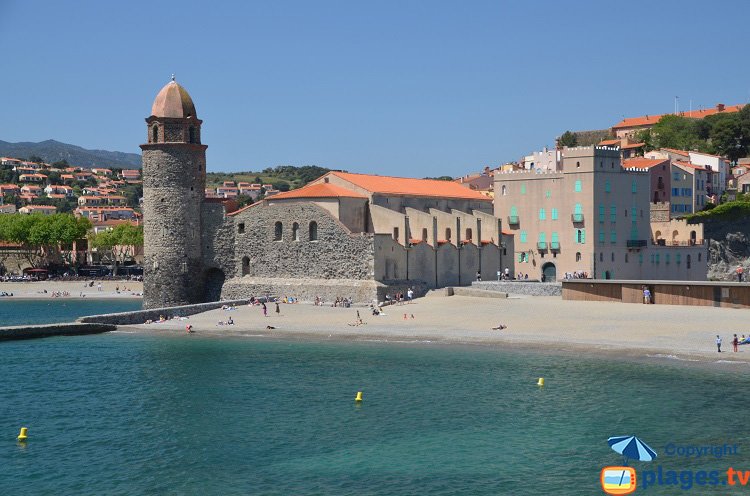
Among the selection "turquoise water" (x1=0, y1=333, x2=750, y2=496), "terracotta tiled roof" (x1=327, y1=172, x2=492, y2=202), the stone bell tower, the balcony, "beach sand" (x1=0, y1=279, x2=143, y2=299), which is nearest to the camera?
"turquoise water" (x1=0, y1=333, x2=750, y2=496)

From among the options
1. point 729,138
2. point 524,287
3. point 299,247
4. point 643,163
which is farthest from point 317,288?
point 729,138

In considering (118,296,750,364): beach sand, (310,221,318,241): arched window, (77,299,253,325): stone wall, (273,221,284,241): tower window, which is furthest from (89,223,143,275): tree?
(118,296,750,364): beach sand

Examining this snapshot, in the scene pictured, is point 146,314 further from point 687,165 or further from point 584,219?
point 687,165

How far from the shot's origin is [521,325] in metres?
42.0

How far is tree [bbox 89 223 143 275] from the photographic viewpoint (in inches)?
3716

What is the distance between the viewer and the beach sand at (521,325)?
36875mm

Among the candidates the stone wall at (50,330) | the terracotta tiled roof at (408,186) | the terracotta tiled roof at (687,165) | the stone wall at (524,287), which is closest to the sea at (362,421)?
the stone wall at (50,330)

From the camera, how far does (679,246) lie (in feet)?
197

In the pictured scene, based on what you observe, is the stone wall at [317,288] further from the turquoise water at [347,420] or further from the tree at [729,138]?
the tree at [729,138]

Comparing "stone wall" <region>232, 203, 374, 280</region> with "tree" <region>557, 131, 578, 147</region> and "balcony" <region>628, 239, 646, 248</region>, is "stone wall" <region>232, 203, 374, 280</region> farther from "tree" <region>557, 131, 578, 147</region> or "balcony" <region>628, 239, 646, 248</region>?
"tree" <region>557, 131, 578, 147</region>

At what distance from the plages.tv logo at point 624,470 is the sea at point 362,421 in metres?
0.31

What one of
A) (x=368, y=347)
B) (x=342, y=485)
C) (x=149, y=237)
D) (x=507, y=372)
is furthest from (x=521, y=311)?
(x=342, y=485)

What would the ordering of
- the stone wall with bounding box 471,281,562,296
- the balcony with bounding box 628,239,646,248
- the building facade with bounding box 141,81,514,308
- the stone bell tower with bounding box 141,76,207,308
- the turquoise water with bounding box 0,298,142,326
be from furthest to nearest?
the balcony with bounding box 628,239,646,248, the turquoise water with bounding box 0,298,142,326, the stone bell tower with bounding box 141,76,207,308, the building facade with bounding box 141,81,514,308, the stone wall with bounding box 471,281,562,296

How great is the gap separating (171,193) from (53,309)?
1646 cm
